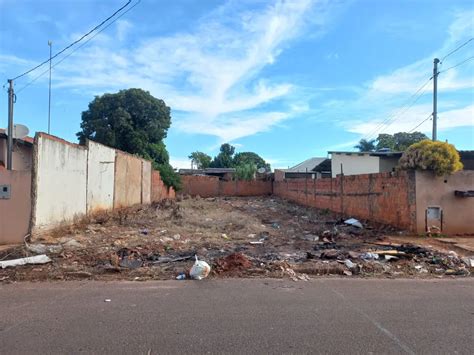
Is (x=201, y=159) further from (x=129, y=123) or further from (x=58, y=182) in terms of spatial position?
(x=58, y=182)

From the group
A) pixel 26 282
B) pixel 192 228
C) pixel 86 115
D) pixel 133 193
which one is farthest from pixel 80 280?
pixel 86 115

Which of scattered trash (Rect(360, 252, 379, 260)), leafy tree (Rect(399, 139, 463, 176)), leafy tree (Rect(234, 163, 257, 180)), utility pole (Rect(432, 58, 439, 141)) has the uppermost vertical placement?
utility pole (Rect(432, 58, 439, 141))

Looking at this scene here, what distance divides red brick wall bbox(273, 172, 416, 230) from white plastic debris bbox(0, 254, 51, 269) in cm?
1014

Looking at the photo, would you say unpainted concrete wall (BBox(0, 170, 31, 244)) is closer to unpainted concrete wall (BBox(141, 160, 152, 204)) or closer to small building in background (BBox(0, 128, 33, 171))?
small building in background (BBox(0, 128, 33, 171))

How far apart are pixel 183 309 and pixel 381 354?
2529 millimetres

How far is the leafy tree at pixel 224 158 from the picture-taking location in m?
71.1

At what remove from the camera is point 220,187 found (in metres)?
43.0

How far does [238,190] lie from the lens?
142 ft

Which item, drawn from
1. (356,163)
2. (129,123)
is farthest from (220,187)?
(356,163)

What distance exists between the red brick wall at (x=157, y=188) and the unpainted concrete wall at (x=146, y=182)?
1.11 meters

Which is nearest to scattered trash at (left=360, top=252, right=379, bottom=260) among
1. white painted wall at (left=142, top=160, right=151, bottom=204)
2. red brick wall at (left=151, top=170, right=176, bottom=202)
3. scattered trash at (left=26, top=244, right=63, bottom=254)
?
scattered trash at (left=26, top=244, right=63, bottom=254)

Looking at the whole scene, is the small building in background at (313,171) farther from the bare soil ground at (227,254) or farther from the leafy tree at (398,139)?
the bare soil ground at (227,254)

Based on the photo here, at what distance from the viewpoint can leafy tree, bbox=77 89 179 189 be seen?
37.9 metres

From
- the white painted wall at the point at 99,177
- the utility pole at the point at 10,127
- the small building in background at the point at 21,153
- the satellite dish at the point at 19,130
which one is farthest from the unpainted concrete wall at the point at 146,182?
the satellite dish at the point at 19,130
